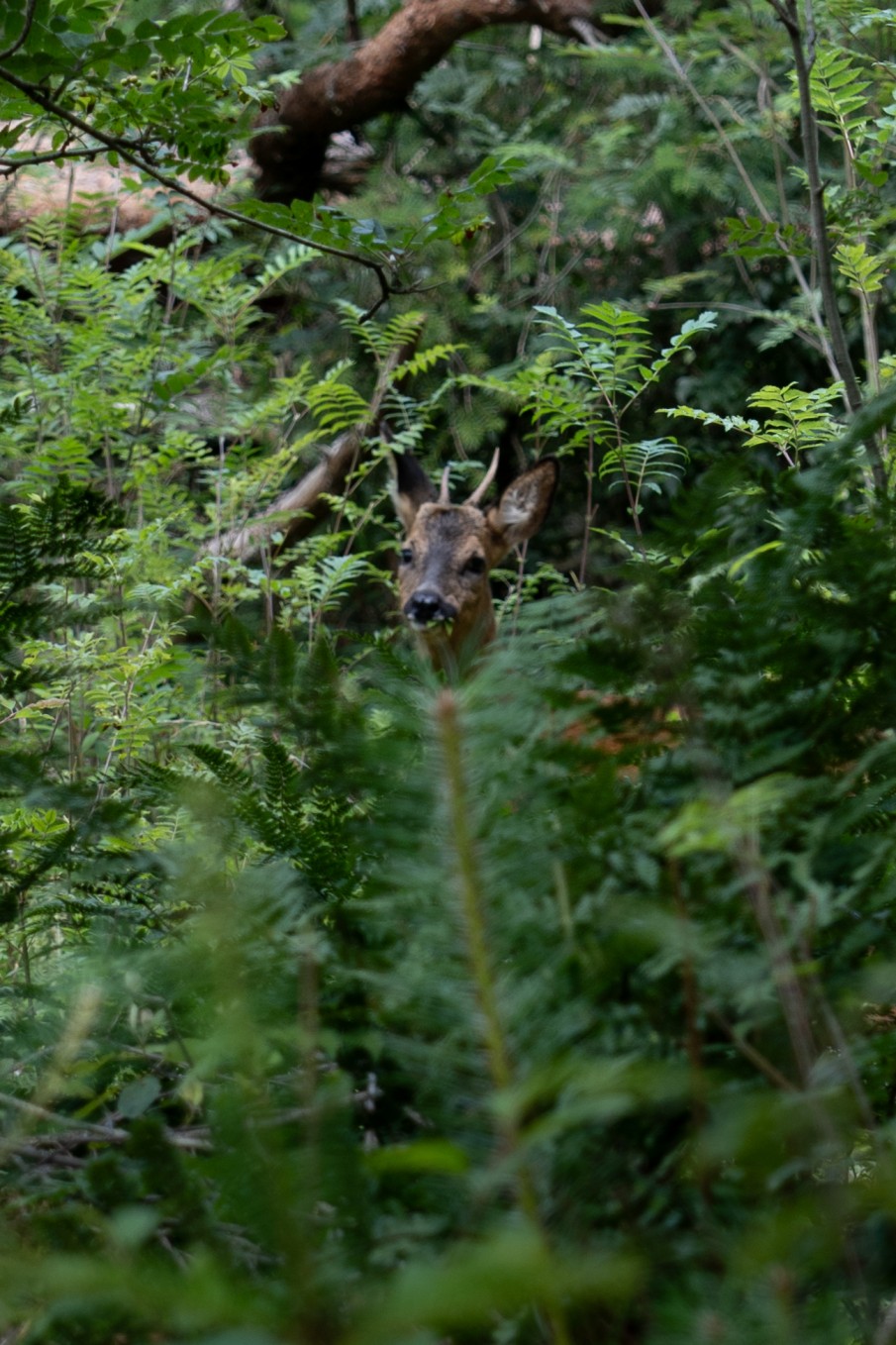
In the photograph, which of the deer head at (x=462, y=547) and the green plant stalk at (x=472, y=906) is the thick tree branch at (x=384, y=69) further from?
the green plant stalk at (x=472, y=906)

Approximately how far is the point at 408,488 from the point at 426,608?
103cm

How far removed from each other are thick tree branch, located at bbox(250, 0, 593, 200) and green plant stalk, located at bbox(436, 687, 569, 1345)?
801cm

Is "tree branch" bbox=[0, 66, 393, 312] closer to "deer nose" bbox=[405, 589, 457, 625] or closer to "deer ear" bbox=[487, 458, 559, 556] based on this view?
"deer nose" bbox=[405, 589, 457, 625]

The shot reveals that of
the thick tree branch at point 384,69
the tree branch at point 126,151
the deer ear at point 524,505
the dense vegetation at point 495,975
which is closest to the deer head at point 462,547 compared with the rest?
the deer ear at point 524,505

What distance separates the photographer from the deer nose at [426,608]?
18.5 ft

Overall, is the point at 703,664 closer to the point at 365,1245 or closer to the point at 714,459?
the point at 714,459

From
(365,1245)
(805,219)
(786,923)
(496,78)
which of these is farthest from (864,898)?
(496,78)

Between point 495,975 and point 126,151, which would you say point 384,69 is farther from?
point 495,975

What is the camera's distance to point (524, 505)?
6086 mm

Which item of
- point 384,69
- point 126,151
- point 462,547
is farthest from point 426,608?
point 384,69

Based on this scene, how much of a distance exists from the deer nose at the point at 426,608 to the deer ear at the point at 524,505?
2.10ft

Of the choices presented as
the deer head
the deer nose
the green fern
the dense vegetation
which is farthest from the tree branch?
the deer head

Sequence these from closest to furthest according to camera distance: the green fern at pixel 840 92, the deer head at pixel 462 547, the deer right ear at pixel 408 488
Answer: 1. the green fern at pixel 840 92
2. the deer head at pixel 462 547
3. the deer right ear at pixel 408 488

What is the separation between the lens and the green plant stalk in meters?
0.74
